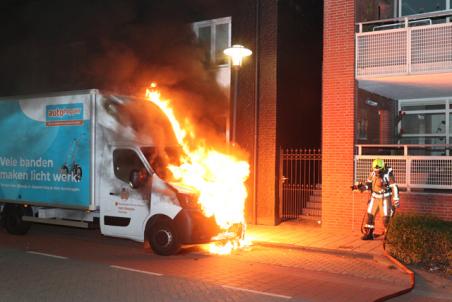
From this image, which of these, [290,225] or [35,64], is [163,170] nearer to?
[290,225]

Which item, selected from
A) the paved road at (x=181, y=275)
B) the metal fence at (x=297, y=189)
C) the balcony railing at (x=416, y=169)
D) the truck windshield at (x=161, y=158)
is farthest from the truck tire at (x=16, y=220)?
the balcony railing at (x=416, y=169)

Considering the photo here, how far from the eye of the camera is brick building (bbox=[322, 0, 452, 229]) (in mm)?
10570

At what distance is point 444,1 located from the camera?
13.1 meters

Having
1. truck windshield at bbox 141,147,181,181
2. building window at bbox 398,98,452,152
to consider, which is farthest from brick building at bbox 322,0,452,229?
truck windshield at bbox 141,147,181,181

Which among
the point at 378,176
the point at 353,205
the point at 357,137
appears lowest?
the point at 353,205

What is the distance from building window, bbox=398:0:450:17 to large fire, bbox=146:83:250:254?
7.06m

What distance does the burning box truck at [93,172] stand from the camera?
27.2ft

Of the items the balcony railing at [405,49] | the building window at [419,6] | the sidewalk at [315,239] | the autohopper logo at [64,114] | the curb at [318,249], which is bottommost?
the curb at [318,249]

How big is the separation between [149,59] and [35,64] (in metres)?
5.46

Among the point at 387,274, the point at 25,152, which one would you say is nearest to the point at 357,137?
the point at 387,274

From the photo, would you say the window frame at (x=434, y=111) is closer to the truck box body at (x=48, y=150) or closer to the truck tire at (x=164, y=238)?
the truck tire at (x=164, y=238)

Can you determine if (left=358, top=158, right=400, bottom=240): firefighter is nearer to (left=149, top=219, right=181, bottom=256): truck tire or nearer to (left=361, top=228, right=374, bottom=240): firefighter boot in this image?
(left=361, top=228, right=374, bottom=240): firefighter boot

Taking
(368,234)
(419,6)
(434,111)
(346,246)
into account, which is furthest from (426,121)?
(346,246)

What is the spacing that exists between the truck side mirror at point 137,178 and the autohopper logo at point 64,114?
64.7 inches
